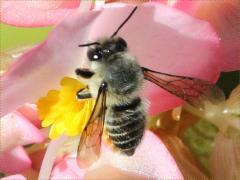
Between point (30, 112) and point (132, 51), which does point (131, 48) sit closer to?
point (132, 51)

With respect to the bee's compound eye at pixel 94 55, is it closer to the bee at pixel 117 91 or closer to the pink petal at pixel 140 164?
the bee at pixel 117 91

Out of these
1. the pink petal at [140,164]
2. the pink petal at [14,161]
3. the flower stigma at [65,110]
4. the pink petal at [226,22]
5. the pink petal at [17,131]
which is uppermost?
the pink petal at [226,22]

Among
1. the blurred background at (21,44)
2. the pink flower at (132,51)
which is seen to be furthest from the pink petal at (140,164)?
the blurred background at (21,44)

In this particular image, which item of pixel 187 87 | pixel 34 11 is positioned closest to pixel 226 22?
pixel 187 87

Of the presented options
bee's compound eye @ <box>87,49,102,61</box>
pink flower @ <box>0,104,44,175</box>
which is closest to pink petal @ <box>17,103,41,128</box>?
pink flower @ <box>0,104,44,175</box>

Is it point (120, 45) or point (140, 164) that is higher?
point (120, 45)

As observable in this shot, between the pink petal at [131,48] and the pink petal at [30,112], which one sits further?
the pink petal at [30,112]
